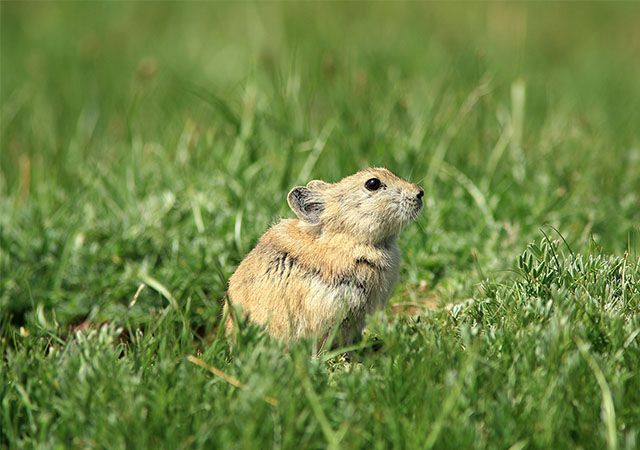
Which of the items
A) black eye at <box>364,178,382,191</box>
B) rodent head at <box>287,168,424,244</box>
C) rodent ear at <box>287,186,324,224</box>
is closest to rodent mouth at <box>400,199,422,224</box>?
rodent head at <box>287,168,424,244</box>

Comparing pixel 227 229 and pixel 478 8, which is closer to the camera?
pixel 227 229

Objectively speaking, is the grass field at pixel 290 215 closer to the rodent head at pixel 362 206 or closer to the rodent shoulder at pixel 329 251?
the rodent shoulder at pixel 329 251

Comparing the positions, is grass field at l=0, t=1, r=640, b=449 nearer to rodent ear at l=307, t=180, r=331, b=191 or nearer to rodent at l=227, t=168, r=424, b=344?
rodent at l=227, t=168, r=424, b=344

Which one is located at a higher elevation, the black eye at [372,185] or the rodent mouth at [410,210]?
the black eye at [372,185]

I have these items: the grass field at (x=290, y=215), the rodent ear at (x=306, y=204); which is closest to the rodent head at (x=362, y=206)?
the rodent ear at (x=306, y=204)

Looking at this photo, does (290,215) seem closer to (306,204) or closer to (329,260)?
(306,204)

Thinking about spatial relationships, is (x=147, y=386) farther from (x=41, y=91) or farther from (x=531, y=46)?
(x=531, y=46)

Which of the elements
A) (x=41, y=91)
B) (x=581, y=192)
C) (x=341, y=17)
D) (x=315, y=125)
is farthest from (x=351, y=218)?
(x=341, y=17)

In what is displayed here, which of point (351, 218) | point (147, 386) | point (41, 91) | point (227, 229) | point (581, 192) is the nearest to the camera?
point (147, 386)

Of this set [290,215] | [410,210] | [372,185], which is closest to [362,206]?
[372,185]
